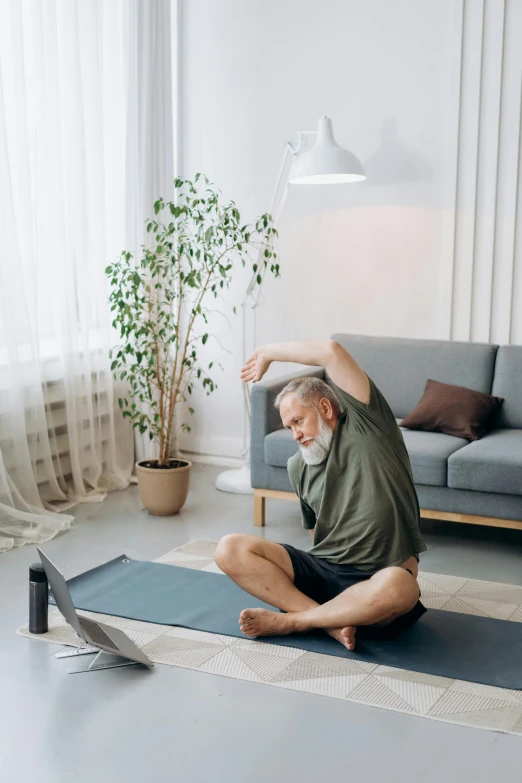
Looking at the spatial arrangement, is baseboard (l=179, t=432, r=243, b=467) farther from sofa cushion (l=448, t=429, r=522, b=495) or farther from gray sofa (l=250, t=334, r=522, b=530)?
sofa cushion (l=448, t=429, r=522, b=495)

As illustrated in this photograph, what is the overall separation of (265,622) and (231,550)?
0.24 meters

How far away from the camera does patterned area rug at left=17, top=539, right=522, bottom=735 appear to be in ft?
8.05

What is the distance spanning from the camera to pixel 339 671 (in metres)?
2.67

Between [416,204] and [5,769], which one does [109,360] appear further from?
[5,769]

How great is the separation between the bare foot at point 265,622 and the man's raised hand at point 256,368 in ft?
2.33

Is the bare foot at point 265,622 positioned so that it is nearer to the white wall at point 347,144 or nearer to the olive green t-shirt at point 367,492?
the olive green t-shirt at point 367,492

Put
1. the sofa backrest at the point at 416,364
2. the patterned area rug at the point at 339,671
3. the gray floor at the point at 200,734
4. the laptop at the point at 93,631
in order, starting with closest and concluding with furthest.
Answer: the gray floor at the point at 200,734, the patterned area rug at the point at 339,671, the laptop at the point at 93,631, the sofa backrest at the point at 416,364

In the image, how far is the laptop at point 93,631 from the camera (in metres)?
2.63

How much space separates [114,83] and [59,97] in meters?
0.53

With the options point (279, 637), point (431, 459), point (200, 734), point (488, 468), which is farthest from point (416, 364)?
point (200, 734)

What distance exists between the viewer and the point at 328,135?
428cm

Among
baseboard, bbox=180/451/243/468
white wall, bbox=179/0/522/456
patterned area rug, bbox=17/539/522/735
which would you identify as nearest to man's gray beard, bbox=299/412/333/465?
patterned area rug, bbox=17/539/522/735

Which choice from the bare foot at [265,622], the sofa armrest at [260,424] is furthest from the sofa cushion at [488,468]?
the bare foot at [265,622]

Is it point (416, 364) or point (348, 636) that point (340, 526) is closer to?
point (348, 636)
